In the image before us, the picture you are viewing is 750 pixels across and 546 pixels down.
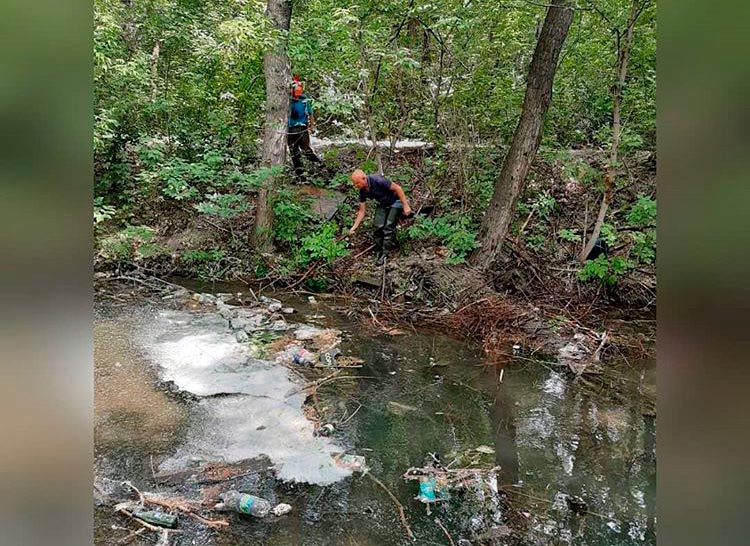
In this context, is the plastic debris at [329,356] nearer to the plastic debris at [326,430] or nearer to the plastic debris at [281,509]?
the plastic debris at [326,430]

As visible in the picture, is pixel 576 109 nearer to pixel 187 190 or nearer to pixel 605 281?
pixel 605 281

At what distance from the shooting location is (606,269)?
624 centimetres

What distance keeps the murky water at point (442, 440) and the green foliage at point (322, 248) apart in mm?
1850

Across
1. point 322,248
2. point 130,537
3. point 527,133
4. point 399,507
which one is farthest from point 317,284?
point 130,537

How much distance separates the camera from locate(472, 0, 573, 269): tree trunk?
5.95 m

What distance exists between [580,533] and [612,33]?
556 cm

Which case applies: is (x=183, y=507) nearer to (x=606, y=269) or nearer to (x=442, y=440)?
(x=442, y=440)

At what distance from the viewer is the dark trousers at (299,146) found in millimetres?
7954

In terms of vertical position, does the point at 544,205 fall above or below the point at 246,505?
above

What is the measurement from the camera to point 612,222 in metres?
7.09

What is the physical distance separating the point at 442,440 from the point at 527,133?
13.5ft

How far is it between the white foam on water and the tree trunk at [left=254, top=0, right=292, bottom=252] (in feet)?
7.97

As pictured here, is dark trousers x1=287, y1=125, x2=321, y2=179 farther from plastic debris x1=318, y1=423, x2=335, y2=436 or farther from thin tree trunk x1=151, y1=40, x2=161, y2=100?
plastic debris x1=318, y1=423, x2=335, y2=436
